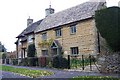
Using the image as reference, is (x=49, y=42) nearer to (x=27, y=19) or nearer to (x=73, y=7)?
(x=73, y=7)

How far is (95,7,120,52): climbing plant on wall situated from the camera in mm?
23625

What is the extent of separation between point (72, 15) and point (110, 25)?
13.8 meters

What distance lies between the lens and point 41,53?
43.1 metres

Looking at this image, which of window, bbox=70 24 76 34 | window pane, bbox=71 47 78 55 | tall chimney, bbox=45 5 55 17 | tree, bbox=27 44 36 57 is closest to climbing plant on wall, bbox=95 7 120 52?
window pane, bbox=71 47 78 55

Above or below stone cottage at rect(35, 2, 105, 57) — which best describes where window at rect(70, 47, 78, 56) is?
below

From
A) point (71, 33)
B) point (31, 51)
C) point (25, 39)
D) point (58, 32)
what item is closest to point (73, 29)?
point (71, 33)

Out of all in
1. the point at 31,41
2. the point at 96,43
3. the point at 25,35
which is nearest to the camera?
the point at 96,43

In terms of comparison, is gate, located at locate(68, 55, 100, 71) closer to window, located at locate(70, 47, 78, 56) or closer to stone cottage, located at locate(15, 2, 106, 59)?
stone cottage, located at locate(15, 2, 106, 59)

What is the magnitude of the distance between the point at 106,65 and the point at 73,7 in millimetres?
19934

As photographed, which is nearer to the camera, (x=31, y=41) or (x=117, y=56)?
(x=117, y=56)

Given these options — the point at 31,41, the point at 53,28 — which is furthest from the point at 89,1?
the point at 31,41

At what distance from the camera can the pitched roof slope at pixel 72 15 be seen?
109 ft

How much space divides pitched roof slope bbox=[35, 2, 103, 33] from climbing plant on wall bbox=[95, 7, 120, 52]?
7241 millimetres

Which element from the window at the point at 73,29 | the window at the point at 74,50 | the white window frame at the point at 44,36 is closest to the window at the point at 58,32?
the window at the point at 73,29
